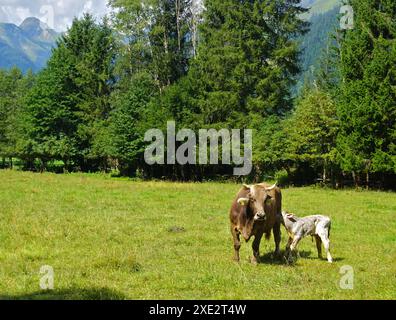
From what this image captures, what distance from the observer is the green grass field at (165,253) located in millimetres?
10023

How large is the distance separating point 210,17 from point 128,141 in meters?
15.1

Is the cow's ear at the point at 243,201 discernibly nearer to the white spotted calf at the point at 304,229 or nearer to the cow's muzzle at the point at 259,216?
the cow's muzzle at the point at 259,216

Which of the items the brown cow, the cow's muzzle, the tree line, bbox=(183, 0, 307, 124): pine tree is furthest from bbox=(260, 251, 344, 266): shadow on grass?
bbox=(183, 0, 307, 124): pine tree

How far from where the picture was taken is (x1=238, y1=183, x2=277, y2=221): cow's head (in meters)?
11.9

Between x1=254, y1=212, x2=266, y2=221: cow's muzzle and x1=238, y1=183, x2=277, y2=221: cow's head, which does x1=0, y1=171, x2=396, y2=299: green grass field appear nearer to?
x1=254, y1=212, x2=266, y2=221: cow's muzzle

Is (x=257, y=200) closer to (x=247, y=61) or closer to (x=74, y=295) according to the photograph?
(x=74, y=295)

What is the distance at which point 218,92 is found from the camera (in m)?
44.9

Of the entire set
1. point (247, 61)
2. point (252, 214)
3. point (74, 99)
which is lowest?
point (252, 214)

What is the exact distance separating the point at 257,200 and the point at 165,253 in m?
3.34

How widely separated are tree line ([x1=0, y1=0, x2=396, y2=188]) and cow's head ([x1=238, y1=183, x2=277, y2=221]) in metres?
25.9

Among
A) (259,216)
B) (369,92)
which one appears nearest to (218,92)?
(369,92)

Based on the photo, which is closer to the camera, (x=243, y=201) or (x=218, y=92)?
(x=243, y=201)
